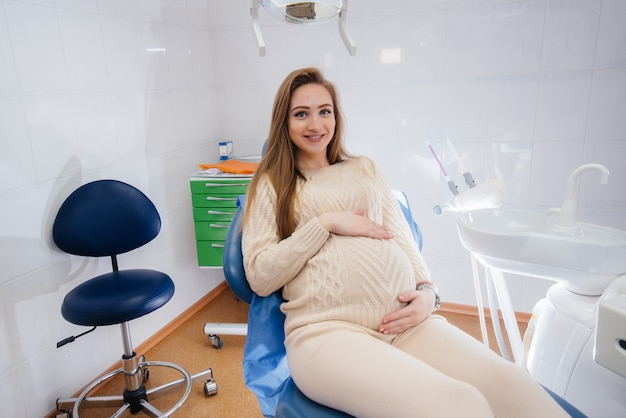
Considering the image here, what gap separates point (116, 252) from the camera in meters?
1.84

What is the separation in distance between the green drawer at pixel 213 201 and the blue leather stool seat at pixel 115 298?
67cm

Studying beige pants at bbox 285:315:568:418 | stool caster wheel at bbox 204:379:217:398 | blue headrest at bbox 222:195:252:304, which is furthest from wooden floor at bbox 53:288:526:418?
beige pants at bbox 285:315:568:418

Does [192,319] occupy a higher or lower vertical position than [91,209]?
lower

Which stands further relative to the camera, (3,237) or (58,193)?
(58,193)

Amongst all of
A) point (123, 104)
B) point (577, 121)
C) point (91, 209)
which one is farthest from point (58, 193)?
point (577, 121)

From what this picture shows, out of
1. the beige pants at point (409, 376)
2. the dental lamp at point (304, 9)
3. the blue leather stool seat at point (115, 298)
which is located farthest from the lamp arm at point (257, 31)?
the blue leather stool seat at point (115, 298)

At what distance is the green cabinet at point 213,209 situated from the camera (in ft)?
7.77

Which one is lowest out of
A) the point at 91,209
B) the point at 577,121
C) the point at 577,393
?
the point at 577,393

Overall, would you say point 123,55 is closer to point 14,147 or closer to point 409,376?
point 14,147

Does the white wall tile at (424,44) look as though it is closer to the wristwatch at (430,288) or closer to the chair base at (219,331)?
the wristwatch at (430,288)

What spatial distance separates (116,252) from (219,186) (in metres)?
0.70

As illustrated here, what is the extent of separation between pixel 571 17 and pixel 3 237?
256cm

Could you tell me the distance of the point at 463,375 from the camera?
1.08m

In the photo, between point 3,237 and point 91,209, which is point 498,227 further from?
point 3,237
